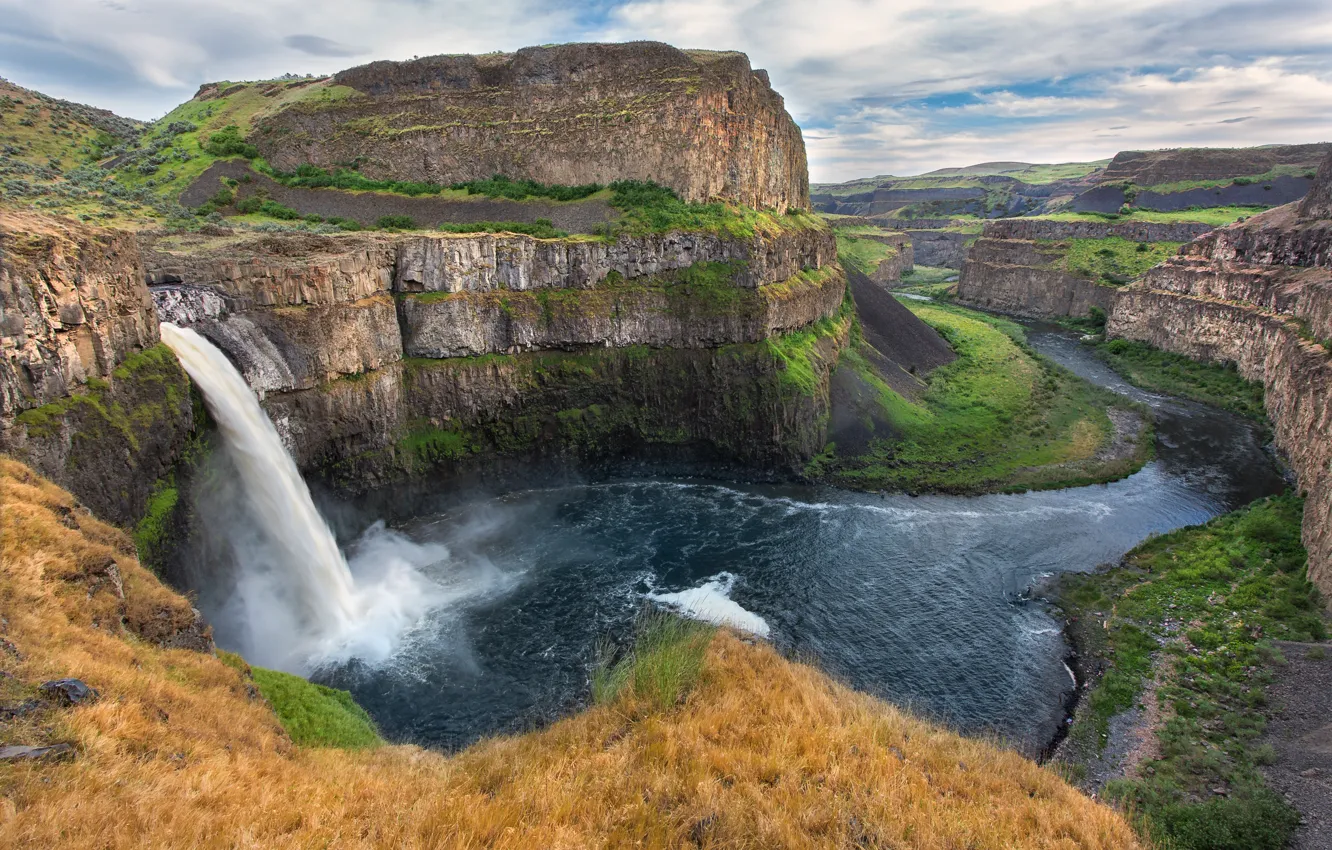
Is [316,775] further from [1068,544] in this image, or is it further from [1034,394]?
[1034,394]

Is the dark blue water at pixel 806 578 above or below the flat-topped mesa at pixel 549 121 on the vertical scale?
below

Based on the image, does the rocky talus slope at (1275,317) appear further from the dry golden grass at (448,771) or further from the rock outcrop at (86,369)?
the rock outcrop at (86,369)

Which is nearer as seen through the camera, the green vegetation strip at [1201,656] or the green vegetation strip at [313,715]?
the green vegetation strip at [1201,656]

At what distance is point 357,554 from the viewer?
98.0 feet

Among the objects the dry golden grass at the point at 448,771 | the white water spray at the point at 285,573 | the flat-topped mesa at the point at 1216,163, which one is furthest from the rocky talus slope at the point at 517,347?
the flat-topped mesa at the point at 1216,163

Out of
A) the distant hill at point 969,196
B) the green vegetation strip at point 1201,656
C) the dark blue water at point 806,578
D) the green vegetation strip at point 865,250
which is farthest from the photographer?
the distant hill at point 969,196

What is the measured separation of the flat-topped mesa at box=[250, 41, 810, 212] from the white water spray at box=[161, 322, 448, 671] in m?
27.5

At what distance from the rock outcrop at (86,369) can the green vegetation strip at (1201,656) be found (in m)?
27.0

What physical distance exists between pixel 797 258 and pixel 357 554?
118ft

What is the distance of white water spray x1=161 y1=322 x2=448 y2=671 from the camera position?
77.0ft

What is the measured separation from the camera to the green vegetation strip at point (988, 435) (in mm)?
39312

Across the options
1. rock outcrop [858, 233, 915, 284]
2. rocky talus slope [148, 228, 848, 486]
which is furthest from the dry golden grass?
rock outcrop [858, 233, 915, 284]

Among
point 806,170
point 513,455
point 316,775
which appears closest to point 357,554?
point 513,455

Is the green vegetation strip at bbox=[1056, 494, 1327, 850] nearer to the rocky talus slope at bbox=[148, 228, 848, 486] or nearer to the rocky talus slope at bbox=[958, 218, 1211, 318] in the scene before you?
the rocky talus slope at bbox=[148, 228, 848, 486]
